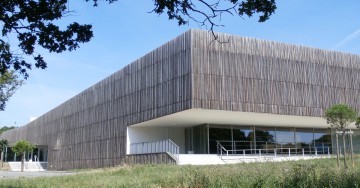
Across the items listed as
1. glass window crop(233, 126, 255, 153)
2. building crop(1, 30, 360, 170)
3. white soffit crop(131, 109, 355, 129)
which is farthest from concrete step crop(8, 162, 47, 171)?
glass window crop(233, 126, 255, 153)

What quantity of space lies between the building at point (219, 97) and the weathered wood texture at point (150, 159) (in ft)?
5.02

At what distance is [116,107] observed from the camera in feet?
120

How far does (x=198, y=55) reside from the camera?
88.5 ft

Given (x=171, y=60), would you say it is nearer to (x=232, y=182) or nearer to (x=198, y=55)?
(x=198, y=55)

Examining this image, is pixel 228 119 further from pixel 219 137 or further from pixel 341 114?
pixel 341 114

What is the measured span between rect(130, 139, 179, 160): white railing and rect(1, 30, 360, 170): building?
579 mm

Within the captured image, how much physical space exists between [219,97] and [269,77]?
4.40 metres

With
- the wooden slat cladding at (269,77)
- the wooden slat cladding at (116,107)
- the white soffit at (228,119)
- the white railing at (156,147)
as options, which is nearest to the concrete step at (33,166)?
the wooden slat cladding at (116,107)

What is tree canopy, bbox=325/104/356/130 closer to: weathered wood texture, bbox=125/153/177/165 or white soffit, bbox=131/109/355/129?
white soffit, bbox=131/109/355/129

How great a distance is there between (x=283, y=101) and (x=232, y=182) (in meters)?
20.7

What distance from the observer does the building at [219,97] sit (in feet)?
90.3

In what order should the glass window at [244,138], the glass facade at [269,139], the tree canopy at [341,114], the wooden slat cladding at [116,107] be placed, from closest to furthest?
the tree canopy at [341,114] → the wooden slat cladding at [116,107] → the glass facade at [269,139] → the glass window at [244,138]

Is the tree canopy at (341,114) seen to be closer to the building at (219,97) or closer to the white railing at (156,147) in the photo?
the building at (219,97)

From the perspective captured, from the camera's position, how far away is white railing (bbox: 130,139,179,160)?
2856cm
